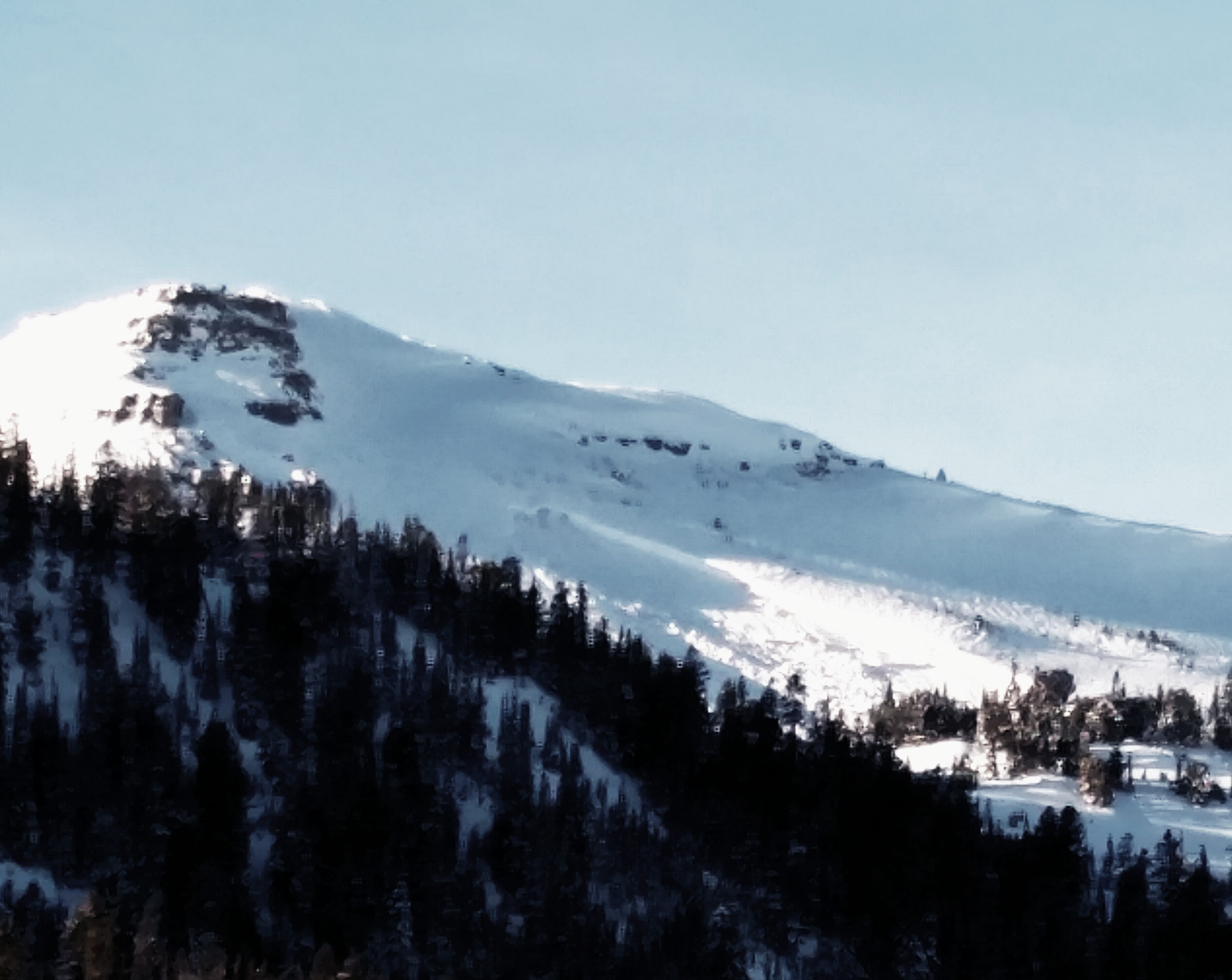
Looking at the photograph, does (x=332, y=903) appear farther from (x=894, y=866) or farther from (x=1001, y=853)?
(x=1001, y=853)

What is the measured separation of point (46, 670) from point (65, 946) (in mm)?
42100

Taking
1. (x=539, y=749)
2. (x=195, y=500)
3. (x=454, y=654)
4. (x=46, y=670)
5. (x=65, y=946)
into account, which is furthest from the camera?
(x=195, y=500)

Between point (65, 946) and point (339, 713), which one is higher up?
point (339, 713)

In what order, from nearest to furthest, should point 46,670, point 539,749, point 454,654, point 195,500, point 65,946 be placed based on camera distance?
point 65,946, point 46,670, point 539,749, point 454,654, point 195,500

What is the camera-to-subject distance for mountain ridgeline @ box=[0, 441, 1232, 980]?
122 meters

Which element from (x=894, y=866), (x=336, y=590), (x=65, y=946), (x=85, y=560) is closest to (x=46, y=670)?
(x=85, y=560)

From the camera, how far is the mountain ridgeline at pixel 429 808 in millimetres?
121938

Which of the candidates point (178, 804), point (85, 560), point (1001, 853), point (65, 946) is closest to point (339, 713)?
point (178, 804)

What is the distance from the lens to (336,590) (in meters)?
163

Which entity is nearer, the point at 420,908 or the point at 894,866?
the point at 420,908

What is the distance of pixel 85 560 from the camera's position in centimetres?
15050

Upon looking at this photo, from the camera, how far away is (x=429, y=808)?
13462 centimetres

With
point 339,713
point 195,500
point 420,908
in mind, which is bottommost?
point 420,908

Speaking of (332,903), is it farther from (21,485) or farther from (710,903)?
(21,485)
